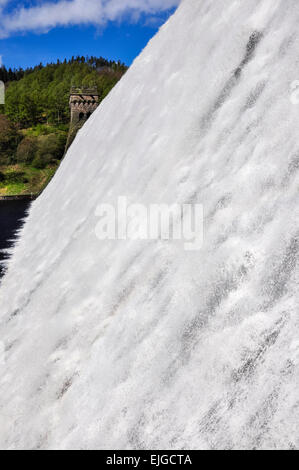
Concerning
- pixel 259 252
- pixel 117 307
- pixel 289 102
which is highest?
pixel 289 102

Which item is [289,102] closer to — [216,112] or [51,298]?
[216,112]

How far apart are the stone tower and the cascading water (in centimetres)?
3552

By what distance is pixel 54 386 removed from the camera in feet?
7.09

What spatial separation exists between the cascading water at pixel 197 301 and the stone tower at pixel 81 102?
35.5 meters

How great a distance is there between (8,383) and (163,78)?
4.69 metres

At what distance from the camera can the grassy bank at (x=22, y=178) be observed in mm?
36412

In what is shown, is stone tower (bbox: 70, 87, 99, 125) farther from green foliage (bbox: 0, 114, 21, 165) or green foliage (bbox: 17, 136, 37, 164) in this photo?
green foliage (bbox: 0, 114, 21, 165)

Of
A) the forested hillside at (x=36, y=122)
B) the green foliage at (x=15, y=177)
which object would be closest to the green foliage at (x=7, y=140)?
the forested hillside at (x=36, y=122)

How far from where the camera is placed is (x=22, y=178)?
39062 millimetres

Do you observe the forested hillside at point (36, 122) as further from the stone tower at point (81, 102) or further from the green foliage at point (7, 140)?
the stone tower at point (81, 102)

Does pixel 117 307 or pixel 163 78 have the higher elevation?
pixel 163 78

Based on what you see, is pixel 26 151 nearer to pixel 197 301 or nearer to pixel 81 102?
pixel 81 102

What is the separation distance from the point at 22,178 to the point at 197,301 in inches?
1631
